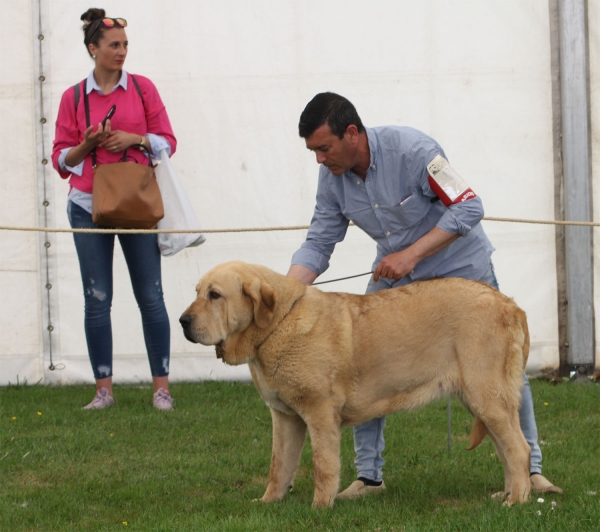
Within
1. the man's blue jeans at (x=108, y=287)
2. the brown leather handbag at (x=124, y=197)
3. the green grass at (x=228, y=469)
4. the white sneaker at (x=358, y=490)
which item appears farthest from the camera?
the man's blue jeans at (x=108, y=287)

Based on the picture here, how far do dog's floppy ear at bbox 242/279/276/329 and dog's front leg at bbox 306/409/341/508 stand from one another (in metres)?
0.48

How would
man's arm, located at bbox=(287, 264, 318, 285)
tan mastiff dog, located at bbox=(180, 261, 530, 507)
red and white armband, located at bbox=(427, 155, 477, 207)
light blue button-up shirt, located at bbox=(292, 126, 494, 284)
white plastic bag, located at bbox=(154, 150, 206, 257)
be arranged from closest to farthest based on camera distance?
tan mastiff dog, located at bbox=(180, 261, 530, 507) → red and white armband, located at bbox=(427, 155, 477, 207) → light blue button-up shirt, located at bbox=(292, 126, 494, 284) → man's arm, located at bbox=(287, 264, 318, 285) → white plastic bag, located at bbox=(154, 150, 206, 257)

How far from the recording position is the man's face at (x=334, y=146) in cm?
418

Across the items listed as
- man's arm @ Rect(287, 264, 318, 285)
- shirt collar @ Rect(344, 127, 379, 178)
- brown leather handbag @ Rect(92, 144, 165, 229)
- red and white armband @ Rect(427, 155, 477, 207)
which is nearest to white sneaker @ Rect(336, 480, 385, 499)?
man's arm @ Rect(287, 264, 318, 285)

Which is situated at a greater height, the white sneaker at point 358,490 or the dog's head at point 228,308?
the dog's head at point 228,308

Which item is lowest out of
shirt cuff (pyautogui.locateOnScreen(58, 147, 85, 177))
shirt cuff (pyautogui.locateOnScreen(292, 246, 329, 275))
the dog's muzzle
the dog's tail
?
the dog's tail

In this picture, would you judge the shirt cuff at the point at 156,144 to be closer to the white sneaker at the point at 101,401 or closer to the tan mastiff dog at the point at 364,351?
the white sneaker at the point at 101,401

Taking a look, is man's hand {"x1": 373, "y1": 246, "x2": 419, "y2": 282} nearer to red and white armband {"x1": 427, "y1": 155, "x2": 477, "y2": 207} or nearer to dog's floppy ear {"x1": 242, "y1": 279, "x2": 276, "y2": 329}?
red and white armband {"x1": 427, "y1": 155, "x2": 477, "y2": 207}

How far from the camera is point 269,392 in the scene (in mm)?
4109

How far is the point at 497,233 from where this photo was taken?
7434mm

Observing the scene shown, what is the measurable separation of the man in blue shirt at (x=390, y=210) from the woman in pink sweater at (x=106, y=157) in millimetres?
1953

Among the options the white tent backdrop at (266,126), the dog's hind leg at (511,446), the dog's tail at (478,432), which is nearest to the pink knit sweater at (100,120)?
the white tent backdrop at (266,126)

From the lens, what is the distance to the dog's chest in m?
→ 4.10

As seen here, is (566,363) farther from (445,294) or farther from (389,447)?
(445,294)
